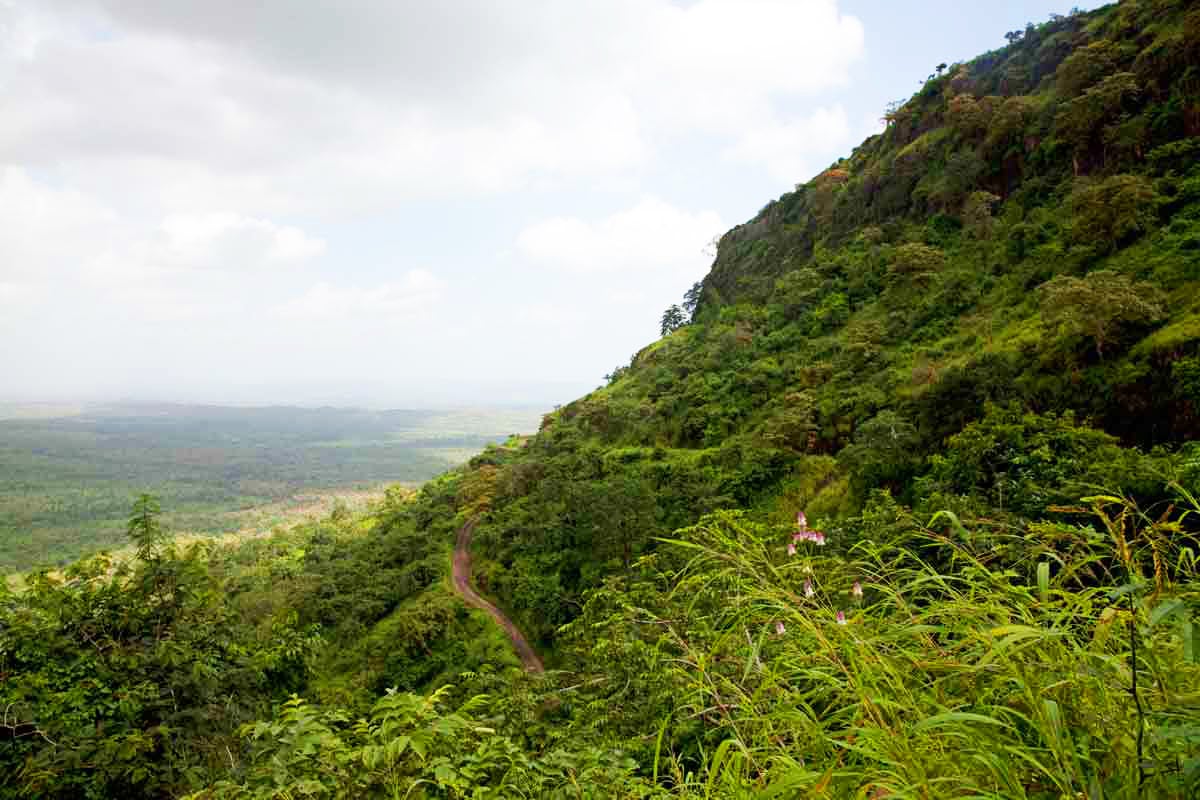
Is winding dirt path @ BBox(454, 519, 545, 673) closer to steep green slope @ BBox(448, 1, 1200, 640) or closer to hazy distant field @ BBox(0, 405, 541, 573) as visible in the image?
steep green slope @ BBox(448, 1, 1200, 640)

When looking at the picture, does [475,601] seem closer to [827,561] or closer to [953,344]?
[953,344]

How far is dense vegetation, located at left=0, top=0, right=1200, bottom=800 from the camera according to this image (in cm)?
114

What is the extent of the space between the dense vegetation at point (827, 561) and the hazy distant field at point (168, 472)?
3368 cm

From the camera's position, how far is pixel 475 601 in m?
17.7

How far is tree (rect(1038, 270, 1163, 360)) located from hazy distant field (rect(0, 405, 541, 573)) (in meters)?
45.1

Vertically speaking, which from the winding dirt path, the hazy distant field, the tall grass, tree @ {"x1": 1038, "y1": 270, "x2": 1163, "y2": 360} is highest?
tree @ {"x1": 1038, "y1": 270, "x2": 1163, "y2": 360}

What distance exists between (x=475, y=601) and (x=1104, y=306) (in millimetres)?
16797

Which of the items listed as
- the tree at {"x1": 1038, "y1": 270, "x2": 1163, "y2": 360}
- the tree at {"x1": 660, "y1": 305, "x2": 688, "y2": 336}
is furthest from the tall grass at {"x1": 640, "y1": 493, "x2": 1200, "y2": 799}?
the tree at {"x1": 660, "y1": 305, "x2": 688, "y2": 336}

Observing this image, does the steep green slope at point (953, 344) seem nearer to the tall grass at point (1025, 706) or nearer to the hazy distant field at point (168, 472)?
the tall grass at point (1025, 706)

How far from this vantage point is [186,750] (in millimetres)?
3840

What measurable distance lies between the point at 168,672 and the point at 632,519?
1107 centimetres

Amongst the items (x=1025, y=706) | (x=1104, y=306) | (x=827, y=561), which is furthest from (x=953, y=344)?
(x=1025, y=706)

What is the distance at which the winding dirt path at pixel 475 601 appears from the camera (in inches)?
571

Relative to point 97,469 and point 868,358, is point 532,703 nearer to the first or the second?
point 868,358
